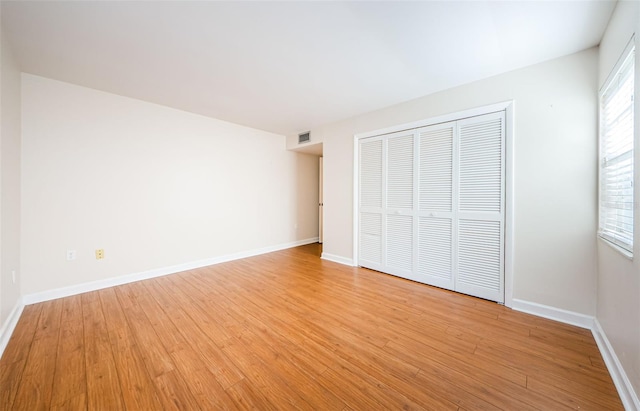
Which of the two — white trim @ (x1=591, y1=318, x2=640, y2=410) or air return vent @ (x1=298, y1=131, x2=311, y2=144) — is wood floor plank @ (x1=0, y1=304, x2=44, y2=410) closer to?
white trim @ (x1=591, y1=318, x2=640, y2=410)

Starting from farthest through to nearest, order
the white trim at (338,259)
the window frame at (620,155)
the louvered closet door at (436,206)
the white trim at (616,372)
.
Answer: the white trim at (338,259) → the louvered closet door at (436,206) → the window frame at (620,155) → the white trim at (616,372)

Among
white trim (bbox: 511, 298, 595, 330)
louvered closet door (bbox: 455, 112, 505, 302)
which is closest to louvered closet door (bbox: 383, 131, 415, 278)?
louvered closet door (bbox: 455, 112, 505, 302)

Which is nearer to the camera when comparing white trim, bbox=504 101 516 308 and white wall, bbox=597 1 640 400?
white wall, bbox=597 1 640 400

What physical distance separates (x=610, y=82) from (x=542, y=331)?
2.01 meters

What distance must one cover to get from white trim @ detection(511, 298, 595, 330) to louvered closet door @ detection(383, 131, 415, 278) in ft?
3.76

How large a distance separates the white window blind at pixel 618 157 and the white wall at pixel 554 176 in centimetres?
14

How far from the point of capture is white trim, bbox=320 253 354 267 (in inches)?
153

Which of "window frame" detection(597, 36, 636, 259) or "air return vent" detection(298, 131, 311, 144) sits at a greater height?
"air return vent" detection(298, 131, 311, 144)

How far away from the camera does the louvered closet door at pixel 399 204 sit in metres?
3.17

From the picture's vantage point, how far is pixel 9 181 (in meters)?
2.07

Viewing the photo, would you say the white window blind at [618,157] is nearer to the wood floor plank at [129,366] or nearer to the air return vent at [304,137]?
the wood floor plank at [129,366]

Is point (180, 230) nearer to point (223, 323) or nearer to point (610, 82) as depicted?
point (223, 323)

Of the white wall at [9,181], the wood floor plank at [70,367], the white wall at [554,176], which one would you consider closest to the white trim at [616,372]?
the white wall at [554,176]

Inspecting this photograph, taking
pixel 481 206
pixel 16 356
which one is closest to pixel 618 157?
pixel 481 206
